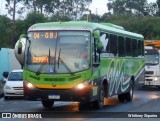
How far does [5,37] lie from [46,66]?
45.2 m

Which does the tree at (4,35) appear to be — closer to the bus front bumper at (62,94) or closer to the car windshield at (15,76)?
the car windshield at (15,76)

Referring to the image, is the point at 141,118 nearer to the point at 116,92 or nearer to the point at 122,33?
the point at 116,92

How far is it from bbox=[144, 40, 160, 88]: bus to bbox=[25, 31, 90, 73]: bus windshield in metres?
17.7

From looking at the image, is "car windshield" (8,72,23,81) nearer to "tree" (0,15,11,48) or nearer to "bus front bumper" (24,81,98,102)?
"bus front bumper" (24,81,98,102)

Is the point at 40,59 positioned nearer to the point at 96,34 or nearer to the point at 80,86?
the point at 80,86

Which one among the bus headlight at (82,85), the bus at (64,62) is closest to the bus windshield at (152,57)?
the bus at (64,62)

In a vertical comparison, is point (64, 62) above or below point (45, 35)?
below

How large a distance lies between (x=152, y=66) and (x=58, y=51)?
18.3 metres

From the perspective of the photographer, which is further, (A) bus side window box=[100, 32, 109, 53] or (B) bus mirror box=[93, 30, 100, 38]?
(A) bus side window box=[100, 32, 109, 53]

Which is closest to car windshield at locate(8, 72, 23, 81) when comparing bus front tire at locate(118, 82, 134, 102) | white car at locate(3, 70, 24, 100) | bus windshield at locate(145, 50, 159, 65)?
white car at locate(3, 70, 24, 100)

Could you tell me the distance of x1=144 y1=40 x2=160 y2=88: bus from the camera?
35.2m

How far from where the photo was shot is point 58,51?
59.4ft

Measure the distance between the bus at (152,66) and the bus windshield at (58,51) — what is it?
17.7 meters

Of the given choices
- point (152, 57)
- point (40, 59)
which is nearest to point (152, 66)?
point (152, 57)
